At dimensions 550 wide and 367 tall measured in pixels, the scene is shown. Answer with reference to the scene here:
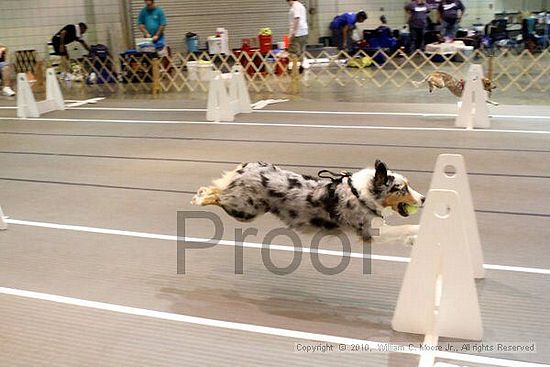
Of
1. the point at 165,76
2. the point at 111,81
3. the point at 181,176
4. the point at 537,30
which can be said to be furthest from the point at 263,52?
the point at 181,176

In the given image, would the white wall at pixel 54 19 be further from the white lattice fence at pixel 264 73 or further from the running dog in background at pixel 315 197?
the running dog in background at pixel 315 197

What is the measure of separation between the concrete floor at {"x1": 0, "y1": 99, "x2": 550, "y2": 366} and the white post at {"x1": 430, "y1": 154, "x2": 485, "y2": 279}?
0.49ft

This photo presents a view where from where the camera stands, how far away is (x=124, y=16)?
1447cm

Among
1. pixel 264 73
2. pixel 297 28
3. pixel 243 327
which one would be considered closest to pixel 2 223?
→ pixel 243 327

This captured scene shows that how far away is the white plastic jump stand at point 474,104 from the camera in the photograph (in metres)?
6.56

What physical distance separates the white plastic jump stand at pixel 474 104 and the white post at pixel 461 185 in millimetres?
3856

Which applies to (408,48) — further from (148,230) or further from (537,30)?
(148,230)

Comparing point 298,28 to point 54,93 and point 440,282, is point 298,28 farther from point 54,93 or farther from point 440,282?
point 440,282

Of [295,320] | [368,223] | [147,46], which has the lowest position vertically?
[295,320]

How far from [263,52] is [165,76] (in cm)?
240

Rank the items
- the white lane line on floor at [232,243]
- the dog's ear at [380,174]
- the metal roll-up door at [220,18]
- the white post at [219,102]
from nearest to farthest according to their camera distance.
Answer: the dog's ear at [380,174] < the white lane line on floor at [232,243] < the white post at [219,102] < the metal roll-up door at [220,18]

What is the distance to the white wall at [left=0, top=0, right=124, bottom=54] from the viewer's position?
14453 mm

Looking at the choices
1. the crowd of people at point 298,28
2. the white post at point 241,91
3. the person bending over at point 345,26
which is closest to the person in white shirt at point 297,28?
the crowd of people at point 298,28

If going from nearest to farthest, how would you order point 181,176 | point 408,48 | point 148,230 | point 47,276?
point 47,276 → point 148,230 → point 181,176 → point 408,48
